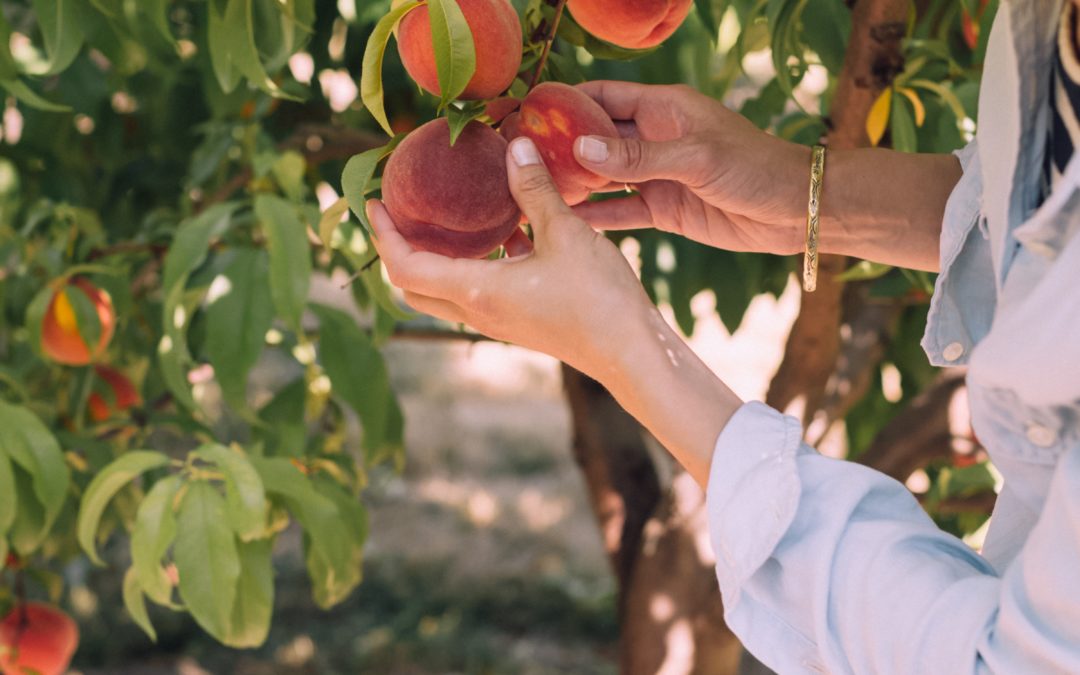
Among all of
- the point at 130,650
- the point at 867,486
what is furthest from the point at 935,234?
the point at 130,650

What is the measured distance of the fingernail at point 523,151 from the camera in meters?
0.73

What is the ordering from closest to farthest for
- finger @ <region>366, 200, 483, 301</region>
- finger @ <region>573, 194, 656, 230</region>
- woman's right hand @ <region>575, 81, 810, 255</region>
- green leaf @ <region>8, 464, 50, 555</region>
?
finger @ <region>366, 200, 483, 301</region> → woman's right hand @ <region>575, 81, 810, 255</region> → finger @ <region>573, 194, 656, 230</region> → green leaf @ <region>8, 464, 50, 555</region>

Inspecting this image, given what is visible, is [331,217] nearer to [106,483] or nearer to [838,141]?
[106,483]

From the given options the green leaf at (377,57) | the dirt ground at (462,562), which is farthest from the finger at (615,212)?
the dirt ground at (462,562)

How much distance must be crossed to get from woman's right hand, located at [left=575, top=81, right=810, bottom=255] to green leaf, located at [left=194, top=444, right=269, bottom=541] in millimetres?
371

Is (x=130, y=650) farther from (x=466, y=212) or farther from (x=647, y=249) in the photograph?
(x=466, y=212)

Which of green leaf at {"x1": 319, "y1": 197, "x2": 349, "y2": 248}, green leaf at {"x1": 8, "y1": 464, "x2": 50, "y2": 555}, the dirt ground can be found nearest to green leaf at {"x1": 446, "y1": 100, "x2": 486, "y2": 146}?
green leaf at {"x1": 319, "y1": 197, "x2": 349, "y2": 248}

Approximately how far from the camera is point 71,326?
134 centimetres

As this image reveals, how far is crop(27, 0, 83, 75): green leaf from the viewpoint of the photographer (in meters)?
0.96

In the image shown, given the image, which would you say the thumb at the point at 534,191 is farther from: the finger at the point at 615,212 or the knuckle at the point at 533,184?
the finger at the point at 615,212

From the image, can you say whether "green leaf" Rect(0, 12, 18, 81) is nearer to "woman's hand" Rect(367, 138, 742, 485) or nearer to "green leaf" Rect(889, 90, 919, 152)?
"woman's hand" Rect(367, 138, 742, 485)

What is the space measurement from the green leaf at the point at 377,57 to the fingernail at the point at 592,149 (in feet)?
0.48

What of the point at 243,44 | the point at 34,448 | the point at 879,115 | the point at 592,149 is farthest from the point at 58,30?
the point at 879,115

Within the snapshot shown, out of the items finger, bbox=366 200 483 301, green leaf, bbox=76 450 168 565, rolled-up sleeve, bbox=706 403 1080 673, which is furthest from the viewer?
green leaf, bbox=76 450 168 565
